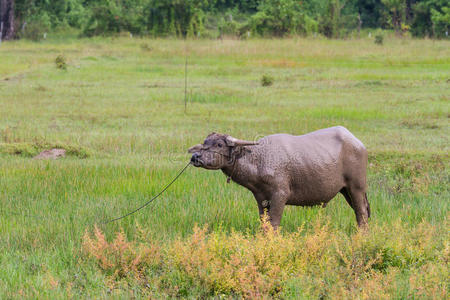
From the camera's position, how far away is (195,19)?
134 ft

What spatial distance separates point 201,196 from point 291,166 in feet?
6.16

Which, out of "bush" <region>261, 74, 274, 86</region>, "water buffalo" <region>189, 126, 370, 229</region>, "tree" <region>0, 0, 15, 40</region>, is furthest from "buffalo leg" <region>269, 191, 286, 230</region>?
"tree" <region>0, 0, 15, 40</region>

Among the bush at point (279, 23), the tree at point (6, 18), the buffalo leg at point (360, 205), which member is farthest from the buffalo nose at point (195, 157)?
the tree at point (6, 18)

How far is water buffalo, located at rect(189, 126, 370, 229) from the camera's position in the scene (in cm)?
531

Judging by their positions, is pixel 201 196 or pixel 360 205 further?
pixel 201 196

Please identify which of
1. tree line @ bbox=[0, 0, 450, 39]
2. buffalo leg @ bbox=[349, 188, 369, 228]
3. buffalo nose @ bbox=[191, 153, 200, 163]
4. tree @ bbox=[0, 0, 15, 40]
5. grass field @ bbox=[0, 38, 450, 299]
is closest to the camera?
grass field @ bbox=[0, 38, 450, 299]

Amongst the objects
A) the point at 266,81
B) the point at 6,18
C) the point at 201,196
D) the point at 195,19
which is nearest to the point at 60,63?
the point at 266,81

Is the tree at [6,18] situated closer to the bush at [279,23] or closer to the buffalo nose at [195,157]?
the bush at [279,23]

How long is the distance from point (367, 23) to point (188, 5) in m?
16.0

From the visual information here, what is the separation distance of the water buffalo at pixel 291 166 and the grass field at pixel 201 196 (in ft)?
1.07

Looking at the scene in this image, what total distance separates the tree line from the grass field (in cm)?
1837

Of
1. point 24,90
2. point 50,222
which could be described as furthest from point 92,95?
point 50,222

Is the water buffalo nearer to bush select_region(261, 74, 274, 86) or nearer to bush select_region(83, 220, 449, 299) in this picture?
bush select_region(83, 220, 449, 299)

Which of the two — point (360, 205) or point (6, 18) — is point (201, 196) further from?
point (6, 18)
